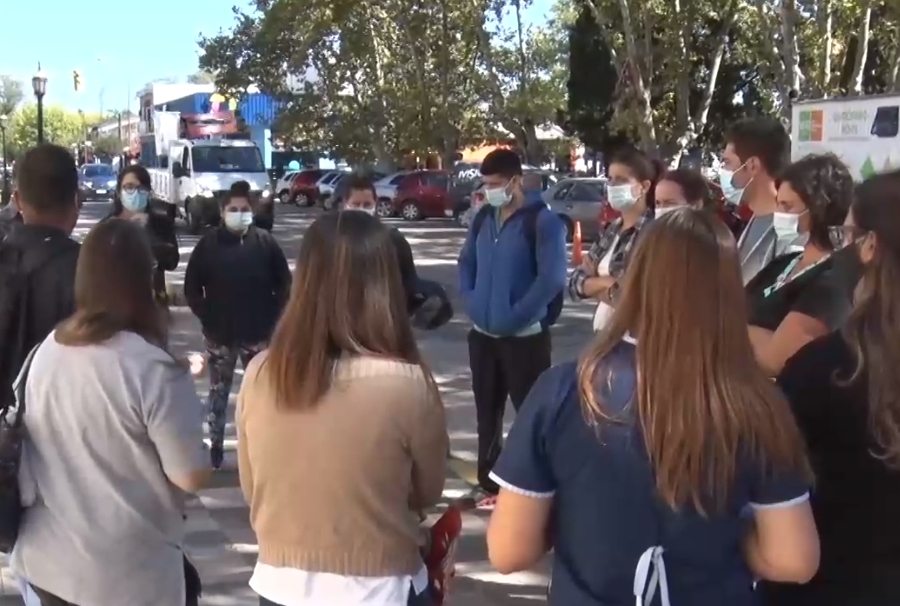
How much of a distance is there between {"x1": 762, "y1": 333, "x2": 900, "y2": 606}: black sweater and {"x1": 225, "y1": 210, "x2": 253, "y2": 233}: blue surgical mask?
5.05m

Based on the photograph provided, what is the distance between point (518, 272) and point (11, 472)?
375 cm

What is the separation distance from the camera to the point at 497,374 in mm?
6914

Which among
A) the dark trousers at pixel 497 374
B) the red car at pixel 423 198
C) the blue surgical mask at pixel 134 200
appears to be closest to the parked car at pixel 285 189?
the red car at pixel 423 198

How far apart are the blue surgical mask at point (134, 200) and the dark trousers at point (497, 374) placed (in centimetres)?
255

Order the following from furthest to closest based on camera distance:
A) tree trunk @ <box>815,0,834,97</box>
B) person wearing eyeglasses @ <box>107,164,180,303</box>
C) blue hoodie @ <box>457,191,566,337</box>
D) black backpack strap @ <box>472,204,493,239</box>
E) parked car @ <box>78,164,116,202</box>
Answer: parked car @ <box>78,164,116,202</box>, tree trunk @ <box>815,0,834,97</box>, person wearing eyeglasses @ <box>107,164,180,303</box>, black backpack strap @ <box>472,204,493,239</box>, blue hoodie @ <box>457,191,566,337</box>

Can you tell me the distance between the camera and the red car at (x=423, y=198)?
127ft

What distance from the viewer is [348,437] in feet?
9.34

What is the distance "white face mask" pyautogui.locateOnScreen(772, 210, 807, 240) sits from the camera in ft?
13.2

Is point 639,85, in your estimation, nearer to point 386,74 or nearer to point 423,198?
point 423,198

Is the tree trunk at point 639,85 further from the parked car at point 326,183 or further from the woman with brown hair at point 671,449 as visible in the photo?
the woman with brown hair at point 671,449

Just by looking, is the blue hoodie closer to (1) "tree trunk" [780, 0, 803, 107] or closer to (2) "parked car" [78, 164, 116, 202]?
(1) "tree trunk" [780, 0, 803, 107]

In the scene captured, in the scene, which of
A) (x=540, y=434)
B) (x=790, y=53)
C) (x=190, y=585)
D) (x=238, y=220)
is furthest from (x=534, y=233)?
(x=790, y=53)

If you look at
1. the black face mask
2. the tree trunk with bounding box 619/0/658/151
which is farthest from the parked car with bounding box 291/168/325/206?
the black face mask

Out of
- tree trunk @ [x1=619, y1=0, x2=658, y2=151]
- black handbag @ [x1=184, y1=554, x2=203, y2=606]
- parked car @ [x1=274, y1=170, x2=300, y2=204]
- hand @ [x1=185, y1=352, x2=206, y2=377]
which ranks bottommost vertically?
parked car @ [x1=274, y1=170, x2=300, y2=204]
